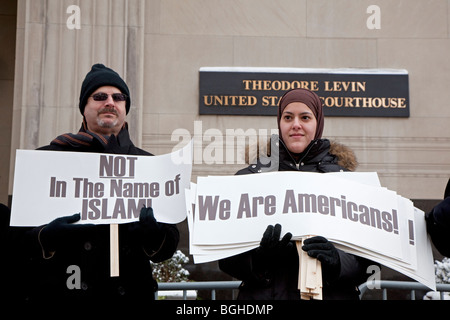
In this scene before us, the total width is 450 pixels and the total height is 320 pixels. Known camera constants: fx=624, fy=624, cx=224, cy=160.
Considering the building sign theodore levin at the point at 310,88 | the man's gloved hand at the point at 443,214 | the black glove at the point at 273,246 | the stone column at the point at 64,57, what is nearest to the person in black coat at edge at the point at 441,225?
the man's gloved hand at the point at 443,214

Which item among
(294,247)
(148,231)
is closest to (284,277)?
(294,247)

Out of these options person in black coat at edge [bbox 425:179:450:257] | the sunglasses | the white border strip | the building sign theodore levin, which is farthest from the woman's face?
the white border strip

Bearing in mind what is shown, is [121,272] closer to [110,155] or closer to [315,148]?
[110,155]

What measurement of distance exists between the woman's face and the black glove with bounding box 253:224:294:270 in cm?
67

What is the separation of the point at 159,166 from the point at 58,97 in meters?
5.26

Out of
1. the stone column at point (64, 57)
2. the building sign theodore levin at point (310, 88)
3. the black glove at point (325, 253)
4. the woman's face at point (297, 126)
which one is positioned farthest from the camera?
the building sign theodore levin at point (310, 88)

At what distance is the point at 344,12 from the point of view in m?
8.95

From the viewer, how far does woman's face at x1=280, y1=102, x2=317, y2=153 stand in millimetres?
3730

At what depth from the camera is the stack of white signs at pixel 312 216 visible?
10.9ft

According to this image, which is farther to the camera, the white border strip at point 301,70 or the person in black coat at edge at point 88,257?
the white border strip at point 301,70

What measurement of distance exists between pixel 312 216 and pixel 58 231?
4.52 feet

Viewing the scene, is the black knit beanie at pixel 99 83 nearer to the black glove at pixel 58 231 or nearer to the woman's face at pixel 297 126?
the black glove at pixel 58 231

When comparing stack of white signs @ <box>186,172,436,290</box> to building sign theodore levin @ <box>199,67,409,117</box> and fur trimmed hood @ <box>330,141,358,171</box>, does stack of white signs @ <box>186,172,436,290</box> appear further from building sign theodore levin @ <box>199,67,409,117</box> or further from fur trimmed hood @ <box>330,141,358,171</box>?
building sign theodore levin @ <box>199,67,409,117</box>

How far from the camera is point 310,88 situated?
28.4 feet
